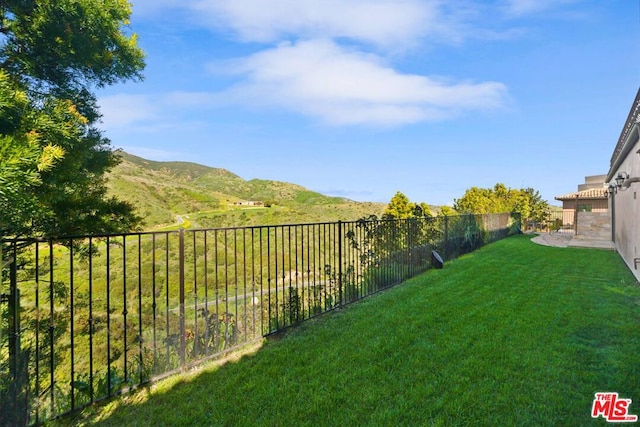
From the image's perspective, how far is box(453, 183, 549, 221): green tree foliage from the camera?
17.3 m

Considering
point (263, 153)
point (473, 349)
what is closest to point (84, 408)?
point (473, 349)

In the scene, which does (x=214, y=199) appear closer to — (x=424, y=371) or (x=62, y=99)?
(x=62, y=99)

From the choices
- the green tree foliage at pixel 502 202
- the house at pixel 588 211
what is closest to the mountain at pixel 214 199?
the green tree foliage at pixel 502 202

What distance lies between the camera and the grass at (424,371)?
2.32 meters

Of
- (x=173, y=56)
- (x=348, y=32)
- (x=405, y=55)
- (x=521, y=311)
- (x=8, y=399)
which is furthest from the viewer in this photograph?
(x=405, y=55)

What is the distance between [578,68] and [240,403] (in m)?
11.3

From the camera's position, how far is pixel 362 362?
10.2ft

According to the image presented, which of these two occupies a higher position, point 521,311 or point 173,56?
point 173,56

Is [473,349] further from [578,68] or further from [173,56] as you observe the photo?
[578,68]

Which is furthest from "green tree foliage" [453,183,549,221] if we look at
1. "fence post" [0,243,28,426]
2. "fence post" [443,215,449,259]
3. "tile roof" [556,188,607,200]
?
"fence post" [0,243,28,426]

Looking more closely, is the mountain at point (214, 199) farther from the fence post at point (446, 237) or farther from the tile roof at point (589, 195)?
the tile roof at point (589, 195)

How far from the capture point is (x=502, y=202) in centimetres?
2019

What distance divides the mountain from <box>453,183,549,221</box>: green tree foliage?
5108 millimetres

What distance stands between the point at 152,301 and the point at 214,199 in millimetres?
24439
